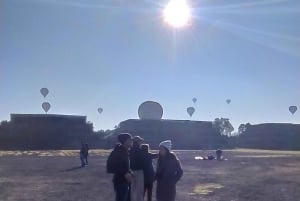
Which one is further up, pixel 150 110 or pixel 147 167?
pixel 150 110

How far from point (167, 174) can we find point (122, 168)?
40.2 inches

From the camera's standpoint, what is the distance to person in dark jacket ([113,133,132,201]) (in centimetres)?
992

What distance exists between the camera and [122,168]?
9.93 m

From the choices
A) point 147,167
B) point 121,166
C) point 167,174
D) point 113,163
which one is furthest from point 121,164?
point 147,167

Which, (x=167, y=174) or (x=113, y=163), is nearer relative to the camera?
(x=113, y=163)

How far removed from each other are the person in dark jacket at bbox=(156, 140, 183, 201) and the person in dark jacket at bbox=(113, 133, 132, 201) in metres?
0.73

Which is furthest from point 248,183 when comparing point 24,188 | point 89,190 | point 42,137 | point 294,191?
point 42,137

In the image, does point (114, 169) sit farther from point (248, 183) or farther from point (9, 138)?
point (9, 138)

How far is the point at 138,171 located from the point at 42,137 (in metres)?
78.3

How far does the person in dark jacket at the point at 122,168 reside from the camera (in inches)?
391

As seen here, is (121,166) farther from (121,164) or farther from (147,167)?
(147,167)

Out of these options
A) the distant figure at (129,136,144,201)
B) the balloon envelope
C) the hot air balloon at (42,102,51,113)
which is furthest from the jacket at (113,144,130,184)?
the hot air balloon at (42,102,51,113)

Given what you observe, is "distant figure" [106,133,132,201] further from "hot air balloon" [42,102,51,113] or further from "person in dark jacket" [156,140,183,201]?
"hot air balloon" [42,102,51,113]

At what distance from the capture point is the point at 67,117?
90875 millimetres
